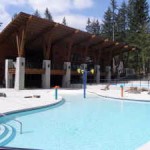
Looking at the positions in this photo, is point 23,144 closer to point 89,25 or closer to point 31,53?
point 31,53

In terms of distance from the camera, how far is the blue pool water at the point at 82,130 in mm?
7766

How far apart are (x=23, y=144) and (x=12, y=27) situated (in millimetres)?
22242

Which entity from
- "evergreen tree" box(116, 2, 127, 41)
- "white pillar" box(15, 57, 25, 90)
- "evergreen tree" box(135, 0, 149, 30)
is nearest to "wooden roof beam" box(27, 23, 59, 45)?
"white pillar" box(15, 57, 25, 90)

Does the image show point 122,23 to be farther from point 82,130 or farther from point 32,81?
point 82,130

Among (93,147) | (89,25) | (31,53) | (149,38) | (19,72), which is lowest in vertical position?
(93,147)

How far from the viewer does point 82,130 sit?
32.0 ft

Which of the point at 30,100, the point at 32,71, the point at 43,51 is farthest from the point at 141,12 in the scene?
the point at 30,100

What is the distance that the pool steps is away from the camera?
25.1 feet

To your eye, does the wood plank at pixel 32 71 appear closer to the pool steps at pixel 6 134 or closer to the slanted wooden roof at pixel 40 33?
the slanted wooden roof at pixel 40 33

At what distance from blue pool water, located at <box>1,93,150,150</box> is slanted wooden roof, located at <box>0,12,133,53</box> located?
14.5 metres

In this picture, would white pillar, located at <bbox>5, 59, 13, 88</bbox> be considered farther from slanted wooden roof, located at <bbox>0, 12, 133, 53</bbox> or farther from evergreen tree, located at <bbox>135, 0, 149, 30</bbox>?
evergreen tree, located at <bbox>135, 0, 149, 30</bbox>

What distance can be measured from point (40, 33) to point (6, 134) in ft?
76.6

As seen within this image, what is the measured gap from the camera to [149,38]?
49.3 m

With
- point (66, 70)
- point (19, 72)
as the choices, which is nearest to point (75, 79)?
point (66, 70)
